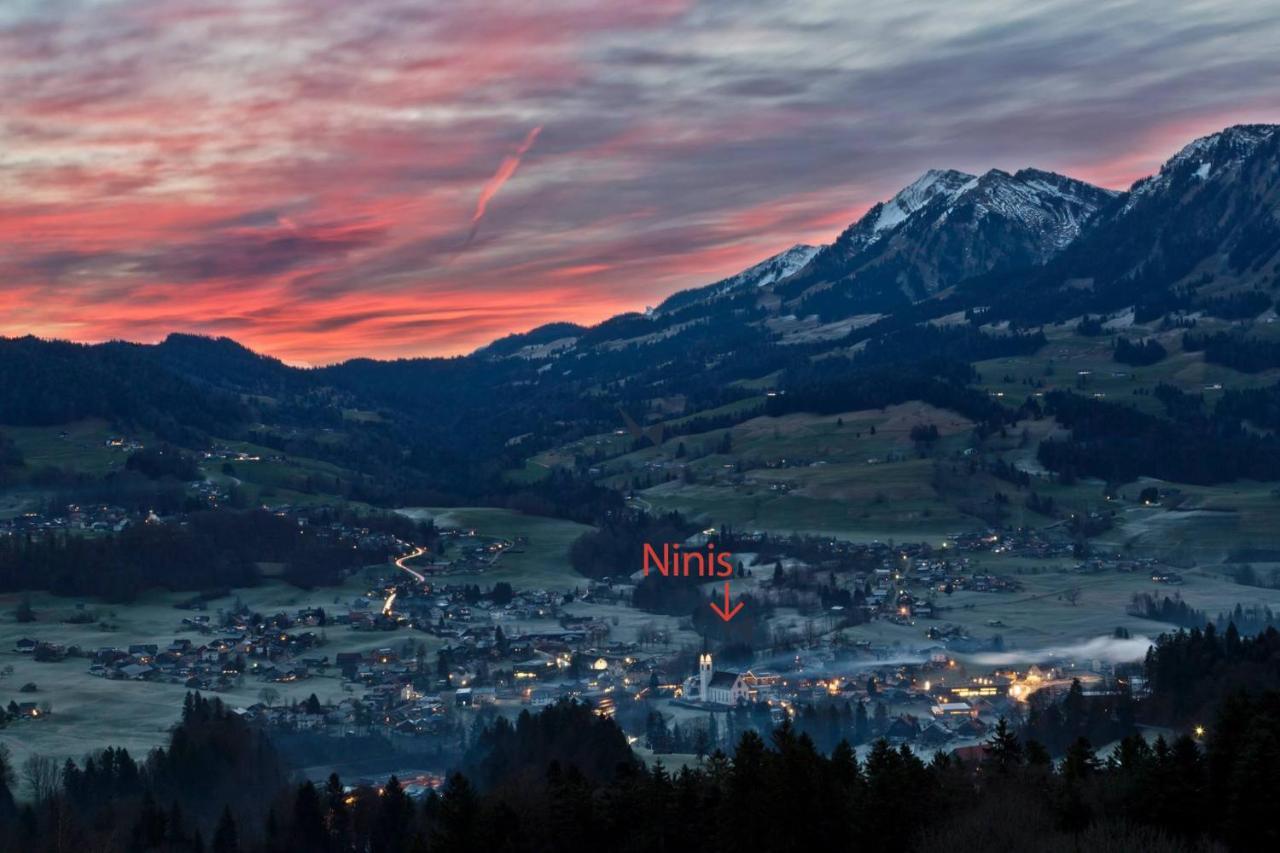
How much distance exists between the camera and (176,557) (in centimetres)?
15100

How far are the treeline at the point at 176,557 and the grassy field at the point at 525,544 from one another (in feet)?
46.0

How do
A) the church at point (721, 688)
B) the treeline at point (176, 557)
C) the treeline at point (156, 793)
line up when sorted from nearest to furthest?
the treeline at point (156, 793) < the church at point (721, 688) < the treeline at point (176, 557)

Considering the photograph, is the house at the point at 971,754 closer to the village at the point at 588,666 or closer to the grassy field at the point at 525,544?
the village at the point at 588,666

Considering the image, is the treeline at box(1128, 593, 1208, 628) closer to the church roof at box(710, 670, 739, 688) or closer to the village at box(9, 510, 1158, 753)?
the village at box(9, 510, 1158, 753)

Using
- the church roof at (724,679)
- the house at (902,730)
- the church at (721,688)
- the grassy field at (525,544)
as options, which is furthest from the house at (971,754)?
the grassy field at (525,544)

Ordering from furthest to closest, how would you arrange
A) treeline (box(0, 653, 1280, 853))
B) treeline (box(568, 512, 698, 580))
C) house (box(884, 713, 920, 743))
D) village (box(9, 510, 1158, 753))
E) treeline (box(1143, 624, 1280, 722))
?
treeline (box(568, 512, 698, 580))
village (box(9, 510, 1158, 753))
house (box(884, 713, 920, 743))
treeline (box(1143, 624, 1280, 722))
treeline (box(0, 653, 1280, 853))

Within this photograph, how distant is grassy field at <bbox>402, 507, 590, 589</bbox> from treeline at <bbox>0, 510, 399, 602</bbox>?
14036 millimetres

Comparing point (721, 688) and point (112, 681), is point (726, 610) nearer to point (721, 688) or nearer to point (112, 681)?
point (721, 688)

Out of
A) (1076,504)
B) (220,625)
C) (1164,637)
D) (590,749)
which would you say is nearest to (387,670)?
(220,625)

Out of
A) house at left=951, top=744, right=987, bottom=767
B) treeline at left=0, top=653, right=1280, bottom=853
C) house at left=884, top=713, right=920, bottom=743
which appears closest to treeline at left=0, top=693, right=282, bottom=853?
treeline at left=0, top=653, right=1280, bottom=853

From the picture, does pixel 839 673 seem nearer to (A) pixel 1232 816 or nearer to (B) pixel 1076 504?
(A) pixel 1232 816

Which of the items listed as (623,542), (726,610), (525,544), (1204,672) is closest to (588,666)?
(726,610)

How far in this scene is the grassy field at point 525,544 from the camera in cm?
14780

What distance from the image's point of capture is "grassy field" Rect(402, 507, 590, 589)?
14780cm
